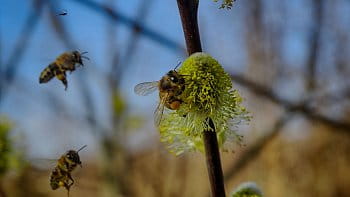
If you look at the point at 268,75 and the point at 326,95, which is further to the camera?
the point at 268,75

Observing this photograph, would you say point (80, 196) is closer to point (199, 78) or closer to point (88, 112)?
point (88, 112)

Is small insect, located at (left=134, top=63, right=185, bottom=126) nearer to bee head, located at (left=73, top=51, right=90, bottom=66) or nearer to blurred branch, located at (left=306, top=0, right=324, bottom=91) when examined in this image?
bee head, located at (left=73, top=51, right=90, bottom=66)

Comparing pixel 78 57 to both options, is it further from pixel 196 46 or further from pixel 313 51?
pixel 313 51

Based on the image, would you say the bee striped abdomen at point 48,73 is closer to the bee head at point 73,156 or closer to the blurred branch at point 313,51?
the bee head at point 73,156

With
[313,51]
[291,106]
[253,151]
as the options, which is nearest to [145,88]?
[253,151]

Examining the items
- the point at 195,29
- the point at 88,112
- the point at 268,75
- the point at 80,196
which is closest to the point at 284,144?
the point at 268,75

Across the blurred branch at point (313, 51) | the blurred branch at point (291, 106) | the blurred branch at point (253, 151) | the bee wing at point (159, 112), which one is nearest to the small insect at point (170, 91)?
the bee wing at point (159, 112)
